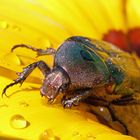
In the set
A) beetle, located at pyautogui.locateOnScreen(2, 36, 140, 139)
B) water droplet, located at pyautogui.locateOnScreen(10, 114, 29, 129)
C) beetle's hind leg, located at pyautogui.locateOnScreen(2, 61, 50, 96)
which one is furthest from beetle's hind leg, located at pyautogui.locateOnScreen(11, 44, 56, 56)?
water droplet, located at pyautogui.locateOnScreen(10, 114, 29, 129)

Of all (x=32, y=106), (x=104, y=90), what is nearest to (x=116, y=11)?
(x=104, y=90)

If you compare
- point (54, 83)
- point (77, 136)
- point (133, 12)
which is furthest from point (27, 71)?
point (133, 12)

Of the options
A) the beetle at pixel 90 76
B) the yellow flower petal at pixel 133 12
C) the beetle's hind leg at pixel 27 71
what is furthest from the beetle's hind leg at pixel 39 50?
the yellow flower petal at pixel 133 12

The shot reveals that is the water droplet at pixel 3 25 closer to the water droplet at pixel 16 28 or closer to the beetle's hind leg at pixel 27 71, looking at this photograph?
the water droplet at pixel 16 28

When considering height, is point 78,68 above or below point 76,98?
above

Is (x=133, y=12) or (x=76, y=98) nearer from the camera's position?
(x=76, y=98)

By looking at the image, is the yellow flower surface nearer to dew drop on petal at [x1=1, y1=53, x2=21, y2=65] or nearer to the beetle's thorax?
dew drop on petal at [x1=1, y1=53, x2=21, y2=65]

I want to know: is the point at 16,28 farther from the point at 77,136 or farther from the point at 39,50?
the point at 77,136
